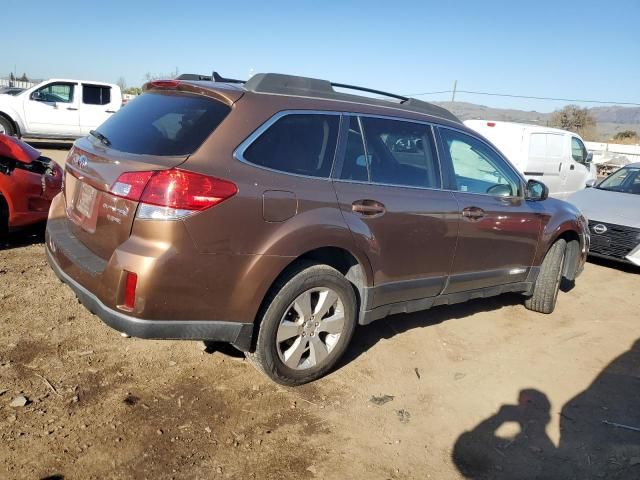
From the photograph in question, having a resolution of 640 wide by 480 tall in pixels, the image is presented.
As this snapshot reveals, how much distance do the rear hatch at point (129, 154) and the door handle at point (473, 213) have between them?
199cm

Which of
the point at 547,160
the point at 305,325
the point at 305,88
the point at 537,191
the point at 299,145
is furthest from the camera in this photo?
the point at 547,160

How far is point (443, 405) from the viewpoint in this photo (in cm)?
345

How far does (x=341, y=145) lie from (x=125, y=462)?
2152mm

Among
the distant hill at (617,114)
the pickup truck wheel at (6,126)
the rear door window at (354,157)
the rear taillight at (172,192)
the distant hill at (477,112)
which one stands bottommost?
the pickup truck wheel at (6,126)

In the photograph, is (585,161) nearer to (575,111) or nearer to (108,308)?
(108,308)

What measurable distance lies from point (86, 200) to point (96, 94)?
1319cm

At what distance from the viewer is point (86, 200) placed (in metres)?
3.16

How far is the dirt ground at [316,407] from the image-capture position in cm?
269

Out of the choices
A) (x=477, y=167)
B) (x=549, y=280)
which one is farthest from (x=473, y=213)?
(x=549, y=280)

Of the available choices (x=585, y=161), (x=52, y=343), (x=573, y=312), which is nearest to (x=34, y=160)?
(x=52, y=343)

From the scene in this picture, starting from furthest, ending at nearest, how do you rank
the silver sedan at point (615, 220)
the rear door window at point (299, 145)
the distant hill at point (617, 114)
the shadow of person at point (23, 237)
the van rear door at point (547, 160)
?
the distant hill at point (617, 114), the van rear door at point (547, 160), the silver sedan at point (615, 220), the shadow of person at point (23, 237), the rear door window at point (299, 145)

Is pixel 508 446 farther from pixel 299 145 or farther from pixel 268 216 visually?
pixel 299 145

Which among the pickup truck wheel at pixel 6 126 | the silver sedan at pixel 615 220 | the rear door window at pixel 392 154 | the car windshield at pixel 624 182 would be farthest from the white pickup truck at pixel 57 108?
the rear door window at pixel 392 154

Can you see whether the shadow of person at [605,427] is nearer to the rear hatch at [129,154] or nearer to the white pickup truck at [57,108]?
the rear hatch at [129,154]
